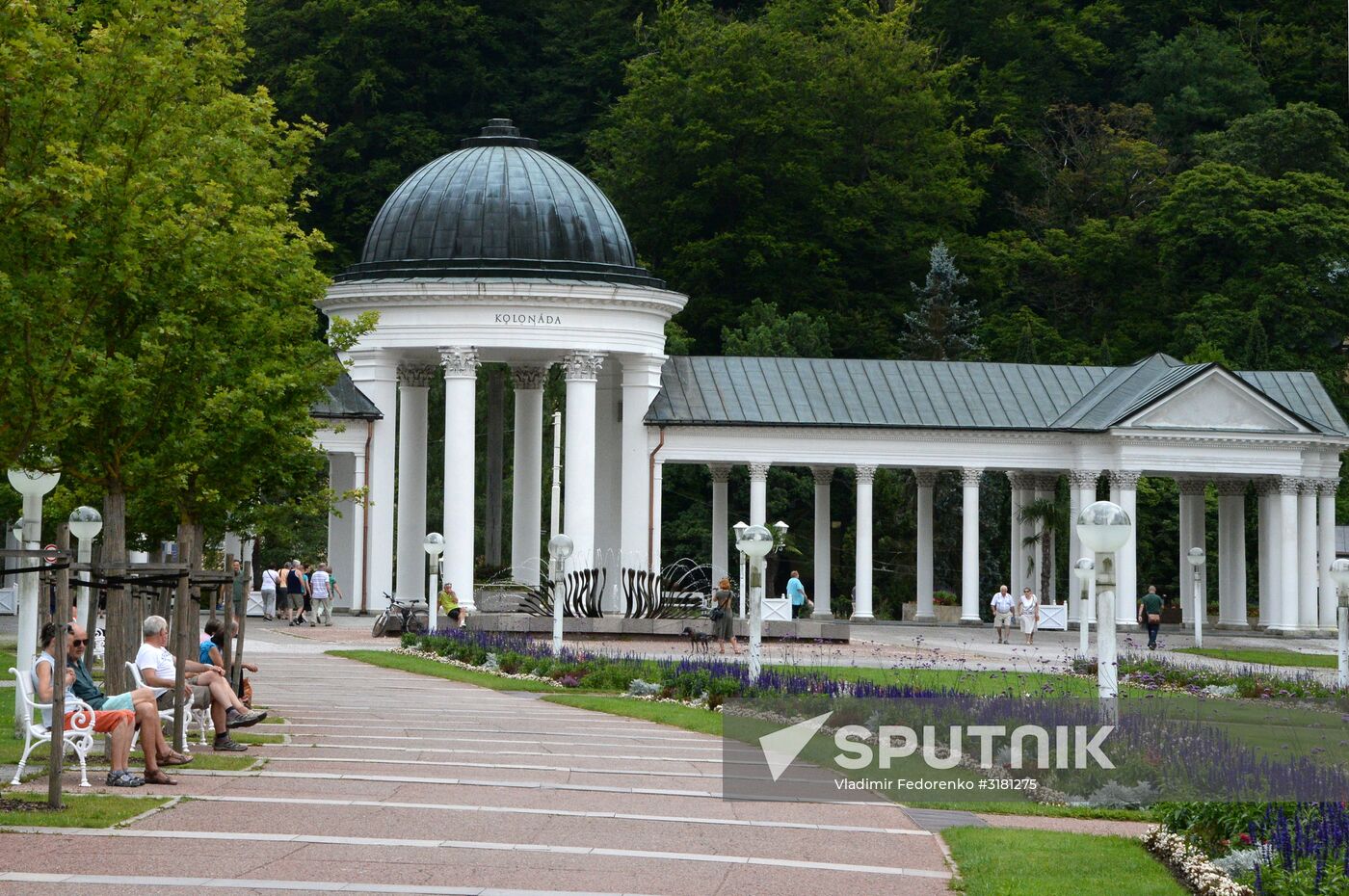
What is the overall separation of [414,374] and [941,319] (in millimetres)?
28644

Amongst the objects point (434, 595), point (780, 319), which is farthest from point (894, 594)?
point (434, 595)

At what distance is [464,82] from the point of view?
9281 centimetres

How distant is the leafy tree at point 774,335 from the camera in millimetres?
76375

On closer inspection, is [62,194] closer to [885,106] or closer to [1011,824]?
[1011,824]

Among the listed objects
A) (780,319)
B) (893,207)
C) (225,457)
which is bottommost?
(225,457)

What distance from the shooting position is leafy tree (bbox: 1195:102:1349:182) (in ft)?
287

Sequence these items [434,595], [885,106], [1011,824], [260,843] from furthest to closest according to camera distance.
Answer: [885,106] < [434,595] < [1011,824] < [260,843]

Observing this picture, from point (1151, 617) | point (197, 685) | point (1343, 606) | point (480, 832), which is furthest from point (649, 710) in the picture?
point (1151, 617)

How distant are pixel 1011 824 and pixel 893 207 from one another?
235 feet

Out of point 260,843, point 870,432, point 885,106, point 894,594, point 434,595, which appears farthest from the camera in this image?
point 885,106

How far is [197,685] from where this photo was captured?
22828mm

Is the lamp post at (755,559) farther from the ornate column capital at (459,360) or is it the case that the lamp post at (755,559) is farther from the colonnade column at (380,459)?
the colonnade column at (380,459)

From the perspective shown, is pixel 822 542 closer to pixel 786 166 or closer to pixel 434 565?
pixel 434 565

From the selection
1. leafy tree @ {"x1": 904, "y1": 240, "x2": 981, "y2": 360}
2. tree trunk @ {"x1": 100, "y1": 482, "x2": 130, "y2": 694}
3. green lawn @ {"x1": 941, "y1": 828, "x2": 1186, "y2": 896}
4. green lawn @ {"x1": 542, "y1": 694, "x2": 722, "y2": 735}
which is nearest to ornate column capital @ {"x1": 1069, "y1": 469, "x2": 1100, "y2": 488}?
leafy tree @ {"x1": 904, "y1": 240, "x2": 981, "y2": 360}
